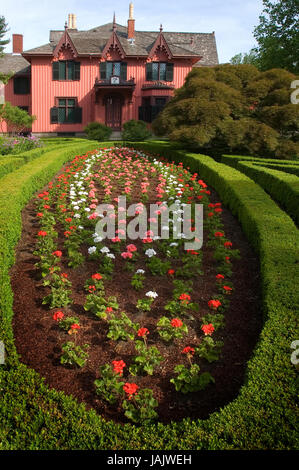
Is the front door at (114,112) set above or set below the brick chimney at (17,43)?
below

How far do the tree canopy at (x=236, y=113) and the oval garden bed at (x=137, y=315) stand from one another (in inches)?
285

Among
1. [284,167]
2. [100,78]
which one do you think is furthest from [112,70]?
[284,167]

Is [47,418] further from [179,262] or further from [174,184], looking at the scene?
[174,184]

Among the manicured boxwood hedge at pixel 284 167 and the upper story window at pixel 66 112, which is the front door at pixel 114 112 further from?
the manicured boxwood hedge at pixel 284 167

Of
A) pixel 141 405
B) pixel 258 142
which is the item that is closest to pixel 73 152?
pixel 258 142

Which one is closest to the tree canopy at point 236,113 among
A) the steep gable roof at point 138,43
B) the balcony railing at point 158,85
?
the balcony railing at point 158,85

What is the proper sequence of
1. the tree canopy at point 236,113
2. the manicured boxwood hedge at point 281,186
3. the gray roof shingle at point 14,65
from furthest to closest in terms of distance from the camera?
the gray roof shingle at point 14,65
the tree canopy at point 236,113
the manicured boxwood hedge at point 281,186

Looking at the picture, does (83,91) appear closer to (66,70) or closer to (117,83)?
(66,70)

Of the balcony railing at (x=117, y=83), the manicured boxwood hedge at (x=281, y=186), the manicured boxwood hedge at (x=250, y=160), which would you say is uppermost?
the balcony railing at (x=117, y=83)

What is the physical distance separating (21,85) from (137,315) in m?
30.7

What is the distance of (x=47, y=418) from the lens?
3.21 metres

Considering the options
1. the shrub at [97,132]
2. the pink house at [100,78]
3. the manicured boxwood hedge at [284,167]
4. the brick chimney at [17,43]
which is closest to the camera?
the manicured boxwood hedge at [284,167]

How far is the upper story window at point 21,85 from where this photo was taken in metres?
31.4

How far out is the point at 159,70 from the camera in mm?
29875
